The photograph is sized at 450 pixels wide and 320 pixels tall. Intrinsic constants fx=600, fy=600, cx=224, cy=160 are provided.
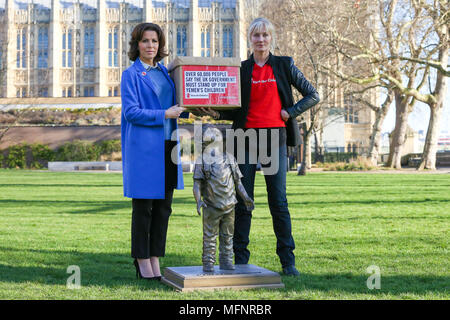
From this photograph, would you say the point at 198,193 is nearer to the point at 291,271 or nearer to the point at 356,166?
the point at 291,271

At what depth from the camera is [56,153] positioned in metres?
41.3

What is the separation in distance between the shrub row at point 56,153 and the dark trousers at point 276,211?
35.2m

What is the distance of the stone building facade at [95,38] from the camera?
69.2 m

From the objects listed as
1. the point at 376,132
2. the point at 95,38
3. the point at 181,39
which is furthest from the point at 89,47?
the point at 376,132

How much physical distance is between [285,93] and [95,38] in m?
67.9

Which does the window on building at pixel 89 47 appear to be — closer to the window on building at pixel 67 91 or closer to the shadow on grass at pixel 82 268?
the window on building at pixel 67 91

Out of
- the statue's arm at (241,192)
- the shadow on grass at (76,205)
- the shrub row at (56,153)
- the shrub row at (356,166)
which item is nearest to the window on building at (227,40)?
the shrub row at (56,153)

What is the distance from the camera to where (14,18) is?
7088 cm

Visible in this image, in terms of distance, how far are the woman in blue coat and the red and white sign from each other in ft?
0.57

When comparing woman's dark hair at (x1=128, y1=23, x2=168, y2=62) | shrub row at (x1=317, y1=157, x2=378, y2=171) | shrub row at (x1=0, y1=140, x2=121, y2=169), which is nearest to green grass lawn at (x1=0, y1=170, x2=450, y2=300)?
woman's dark hair at (x1=128, y1=23, x2=168, y2=62)

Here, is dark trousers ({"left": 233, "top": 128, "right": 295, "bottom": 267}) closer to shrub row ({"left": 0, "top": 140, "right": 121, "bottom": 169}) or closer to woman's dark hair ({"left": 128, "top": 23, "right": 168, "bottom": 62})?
woman's dark hair ({"left": 128, "top": 23, "right": 168, "bottom": 62})
